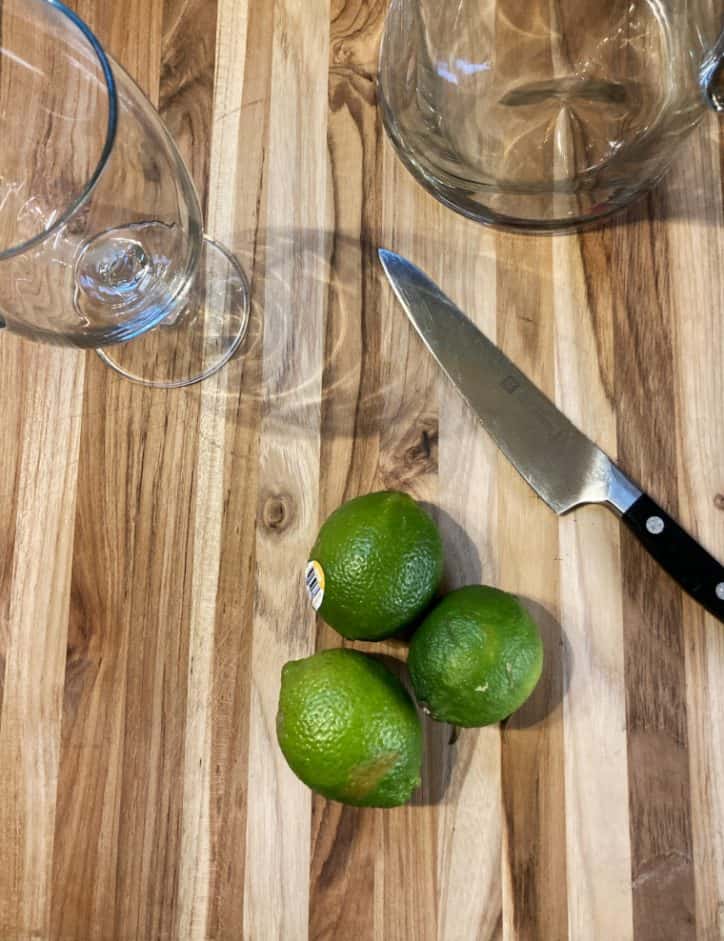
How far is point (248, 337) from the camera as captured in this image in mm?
752

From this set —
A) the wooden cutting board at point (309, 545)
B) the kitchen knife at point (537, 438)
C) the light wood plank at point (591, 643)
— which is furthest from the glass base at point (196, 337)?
the light wood plank at point (591, 643)

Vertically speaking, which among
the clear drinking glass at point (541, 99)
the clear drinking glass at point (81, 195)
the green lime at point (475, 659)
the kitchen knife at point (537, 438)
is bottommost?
the green lime at point (475, 659)

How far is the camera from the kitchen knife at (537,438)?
2.24 ft

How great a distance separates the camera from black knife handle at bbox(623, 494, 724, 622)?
2.23 feet

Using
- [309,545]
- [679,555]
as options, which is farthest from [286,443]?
[679,555]

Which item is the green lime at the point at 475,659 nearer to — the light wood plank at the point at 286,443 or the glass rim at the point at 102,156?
the light wood plank at the point at 286,443

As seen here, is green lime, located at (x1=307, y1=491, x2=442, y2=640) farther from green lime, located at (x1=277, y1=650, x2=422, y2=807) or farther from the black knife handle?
the black knife handle

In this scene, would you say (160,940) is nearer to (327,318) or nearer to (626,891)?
(626,891)

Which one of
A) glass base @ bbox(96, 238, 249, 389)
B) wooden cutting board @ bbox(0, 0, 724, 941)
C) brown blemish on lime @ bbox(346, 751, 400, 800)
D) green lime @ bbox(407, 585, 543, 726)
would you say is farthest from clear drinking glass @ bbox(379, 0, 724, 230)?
brown blemish on lime @ bbox(346, 751, 400, 800)

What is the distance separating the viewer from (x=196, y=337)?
2.46 ft

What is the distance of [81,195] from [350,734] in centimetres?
39

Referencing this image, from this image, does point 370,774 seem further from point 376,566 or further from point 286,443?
point 286,443

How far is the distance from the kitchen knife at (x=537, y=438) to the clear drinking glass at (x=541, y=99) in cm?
9

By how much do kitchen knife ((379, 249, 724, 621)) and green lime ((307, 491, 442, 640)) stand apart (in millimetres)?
113
